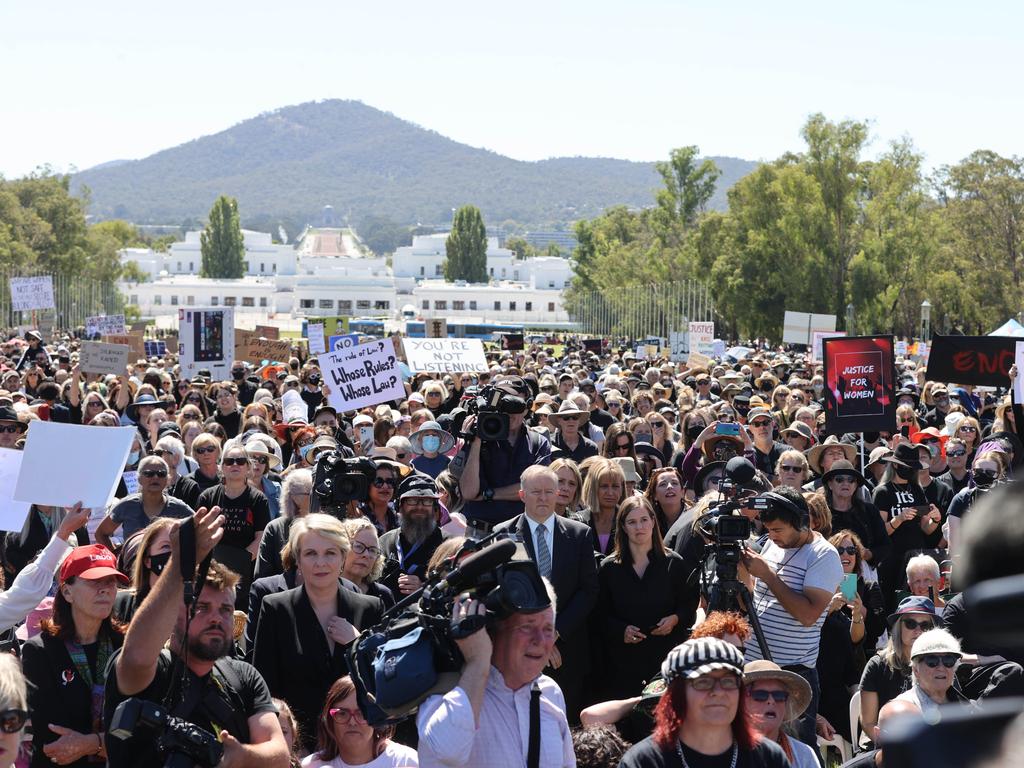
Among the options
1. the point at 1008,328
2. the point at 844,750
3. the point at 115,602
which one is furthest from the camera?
the point at 1008,328

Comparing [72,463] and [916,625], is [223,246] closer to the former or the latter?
[72,463]

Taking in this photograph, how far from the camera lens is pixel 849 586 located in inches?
291

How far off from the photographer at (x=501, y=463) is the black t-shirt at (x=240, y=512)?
1.30m

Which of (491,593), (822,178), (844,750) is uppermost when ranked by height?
(822,178)

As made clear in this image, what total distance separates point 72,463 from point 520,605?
420 cm

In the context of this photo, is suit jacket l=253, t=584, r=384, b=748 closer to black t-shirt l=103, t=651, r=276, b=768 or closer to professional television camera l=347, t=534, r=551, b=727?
black t-shirt l=103, t=651, r=276, b=768

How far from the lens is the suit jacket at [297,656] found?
5277mm

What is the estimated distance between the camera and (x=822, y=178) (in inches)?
2213

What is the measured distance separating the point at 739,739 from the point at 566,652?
9.13 ft

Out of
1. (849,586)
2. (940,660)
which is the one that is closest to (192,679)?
(940,660)

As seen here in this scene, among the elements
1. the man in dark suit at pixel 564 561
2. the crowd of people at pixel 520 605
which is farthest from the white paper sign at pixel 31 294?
the man in dark suit at pixel 564 561

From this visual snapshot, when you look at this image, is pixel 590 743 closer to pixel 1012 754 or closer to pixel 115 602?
pixel 115 602

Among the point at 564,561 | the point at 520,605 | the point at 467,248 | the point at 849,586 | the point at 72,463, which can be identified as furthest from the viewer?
the point at 467,248

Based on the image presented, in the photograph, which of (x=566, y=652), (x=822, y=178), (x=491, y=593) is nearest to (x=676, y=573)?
(x=566, y=652)
